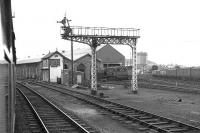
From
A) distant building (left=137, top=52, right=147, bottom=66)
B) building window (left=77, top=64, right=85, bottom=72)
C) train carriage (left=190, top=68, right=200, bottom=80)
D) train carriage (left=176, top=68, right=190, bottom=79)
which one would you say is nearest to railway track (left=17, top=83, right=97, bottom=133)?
train carriage (left=190, top=68, right=200, bottom=80)

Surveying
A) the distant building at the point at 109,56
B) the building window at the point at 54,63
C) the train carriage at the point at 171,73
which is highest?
the distant building at the point at 109,56

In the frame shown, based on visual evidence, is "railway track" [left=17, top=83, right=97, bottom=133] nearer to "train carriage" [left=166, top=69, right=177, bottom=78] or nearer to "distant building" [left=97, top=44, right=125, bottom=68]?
"train carriage" [left=166, top=69, right=177, bottom=78]

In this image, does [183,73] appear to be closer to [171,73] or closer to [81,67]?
[171,73]

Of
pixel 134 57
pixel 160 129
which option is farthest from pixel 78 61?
pixel 160 129

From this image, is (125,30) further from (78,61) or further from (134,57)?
(78,61)

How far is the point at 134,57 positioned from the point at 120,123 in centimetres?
1629

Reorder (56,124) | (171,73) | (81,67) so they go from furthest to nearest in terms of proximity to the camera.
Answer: (81,67) < (171,73) < (56,124)

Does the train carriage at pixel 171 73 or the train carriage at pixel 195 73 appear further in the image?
the train carriage at pixel 171 73

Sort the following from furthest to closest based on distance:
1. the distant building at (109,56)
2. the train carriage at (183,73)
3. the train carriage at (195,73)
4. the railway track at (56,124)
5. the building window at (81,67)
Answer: the distant building at (109,56)
the building window at (81,67)
the train carriage at (183,73)
the train carriage at (195,73)
the railway track at (56,124)

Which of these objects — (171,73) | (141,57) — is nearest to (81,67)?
(171,73)

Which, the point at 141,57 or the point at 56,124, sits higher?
the point at 141,57

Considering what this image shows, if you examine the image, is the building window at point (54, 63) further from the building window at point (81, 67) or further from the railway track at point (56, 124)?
the railway track at point (56, 124)

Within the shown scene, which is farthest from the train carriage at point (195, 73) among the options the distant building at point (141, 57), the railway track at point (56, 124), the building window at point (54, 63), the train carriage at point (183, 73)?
the distant building at point (141, 57)

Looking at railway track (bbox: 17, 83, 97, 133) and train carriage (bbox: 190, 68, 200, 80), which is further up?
train carriage (bbox: 190, 68, 200, 80)
